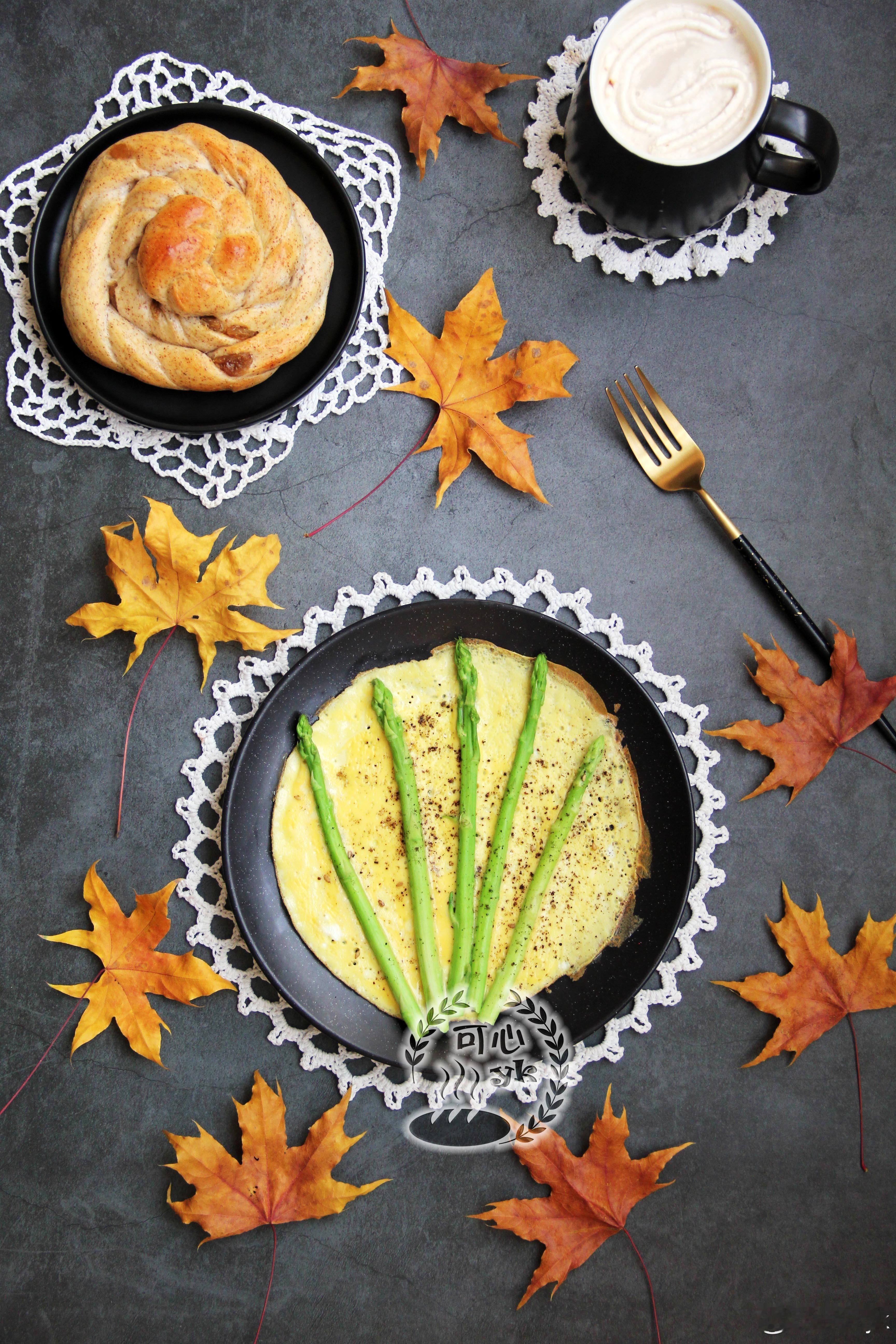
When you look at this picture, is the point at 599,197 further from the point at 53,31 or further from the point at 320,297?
the point at 53,31

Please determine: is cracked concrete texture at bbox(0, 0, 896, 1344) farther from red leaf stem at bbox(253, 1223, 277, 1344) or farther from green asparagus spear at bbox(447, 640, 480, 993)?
green asparagus spear at bbox(447, 640, 480, 993)

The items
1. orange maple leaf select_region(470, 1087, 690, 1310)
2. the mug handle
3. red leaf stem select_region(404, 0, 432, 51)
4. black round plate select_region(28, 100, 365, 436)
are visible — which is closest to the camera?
the mug handle

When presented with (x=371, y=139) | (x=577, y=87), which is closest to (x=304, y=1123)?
(x=371, y=139)

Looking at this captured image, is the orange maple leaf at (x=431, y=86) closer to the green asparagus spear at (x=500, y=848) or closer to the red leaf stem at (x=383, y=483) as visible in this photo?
the red leaf stem at (x=383, y=483)

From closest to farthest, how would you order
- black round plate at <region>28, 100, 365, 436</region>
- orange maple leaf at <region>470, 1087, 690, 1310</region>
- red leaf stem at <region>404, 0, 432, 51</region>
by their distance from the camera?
black round plate at <region>28, 100, 365, 436</region> → orange maple leaf at <region>470, 1087, 690, 1310</region> → red leaf stem at <region>404, 0, 432, 51</region>

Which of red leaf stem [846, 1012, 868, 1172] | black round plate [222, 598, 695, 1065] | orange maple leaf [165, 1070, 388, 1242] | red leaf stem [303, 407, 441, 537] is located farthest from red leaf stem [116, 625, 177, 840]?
red leaf stem [846, 1012, 868, 1172]

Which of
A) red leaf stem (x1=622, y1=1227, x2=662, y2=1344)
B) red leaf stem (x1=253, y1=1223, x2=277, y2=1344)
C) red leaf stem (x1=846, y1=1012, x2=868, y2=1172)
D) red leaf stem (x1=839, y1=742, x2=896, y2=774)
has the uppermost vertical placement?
red leaf stem (x1=839, y1=742, x2=896, y2=774)
